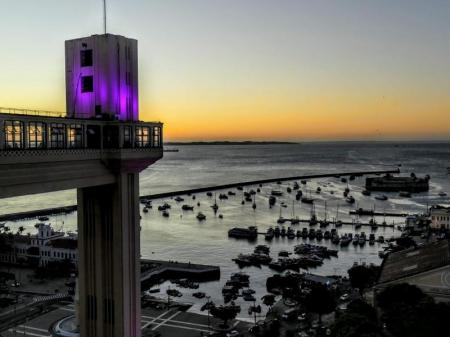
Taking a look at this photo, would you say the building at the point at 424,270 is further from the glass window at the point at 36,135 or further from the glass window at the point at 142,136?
the glass window at the point at 36,135

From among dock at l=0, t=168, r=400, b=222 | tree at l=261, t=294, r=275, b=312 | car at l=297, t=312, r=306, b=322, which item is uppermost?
car at l=297, t=312, r=306, b=322

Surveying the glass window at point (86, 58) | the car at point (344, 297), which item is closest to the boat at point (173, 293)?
the car at point (344, 297)

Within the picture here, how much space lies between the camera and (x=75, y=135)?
12.8 meters

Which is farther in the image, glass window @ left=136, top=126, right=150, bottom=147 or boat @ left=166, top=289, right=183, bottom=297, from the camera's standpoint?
boat @ left=166, top=289, right=183, bottom=297

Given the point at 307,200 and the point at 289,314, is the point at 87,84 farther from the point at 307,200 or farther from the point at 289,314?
the point at 307,200

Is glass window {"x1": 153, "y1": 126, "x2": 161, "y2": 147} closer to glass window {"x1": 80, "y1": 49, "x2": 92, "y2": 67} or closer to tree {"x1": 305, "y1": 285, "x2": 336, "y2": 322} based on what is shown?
glass window {"x1": 80, "y1": 49, "x2": 92, "y2": 67}

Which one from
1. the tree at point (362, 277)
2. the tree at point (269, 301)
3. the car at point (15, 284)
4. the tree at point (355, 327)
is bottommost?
the car at point (15, 284)

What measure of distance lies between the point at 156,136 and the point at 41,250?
3977 cm

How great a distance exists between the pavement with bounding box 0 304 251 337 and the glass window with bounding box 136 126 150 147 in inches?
737

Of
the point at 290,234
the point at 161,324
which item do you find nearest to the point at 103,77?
the point at 161,324

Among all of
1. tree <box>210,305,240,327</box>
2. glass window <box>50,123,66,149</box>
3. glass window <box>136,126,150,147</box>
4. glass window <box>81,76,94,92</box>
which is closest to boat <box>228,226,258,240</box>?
tree <box>210,305,240,327</box>

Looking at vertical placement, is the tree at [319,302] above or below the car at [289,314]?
above

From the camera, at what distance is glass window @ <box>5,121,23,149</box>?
1082cm

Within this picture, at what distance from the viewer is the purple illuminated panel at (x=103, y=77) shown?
14039mm
